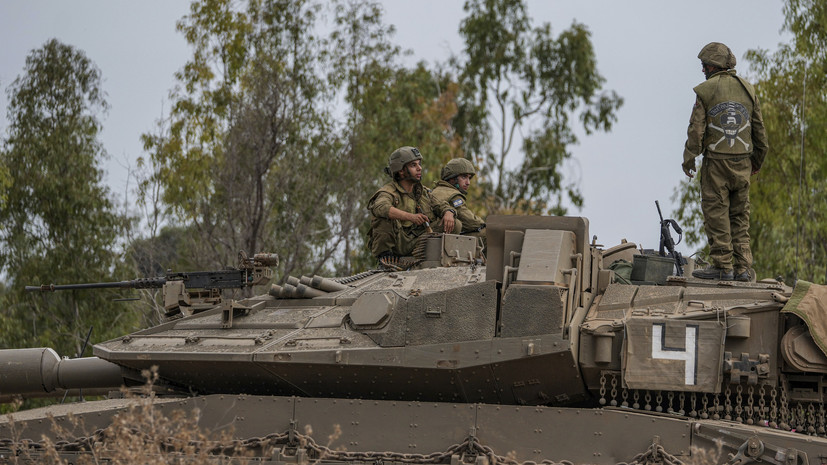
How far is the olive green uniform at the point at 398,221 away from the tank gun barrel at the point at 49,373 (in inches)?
129

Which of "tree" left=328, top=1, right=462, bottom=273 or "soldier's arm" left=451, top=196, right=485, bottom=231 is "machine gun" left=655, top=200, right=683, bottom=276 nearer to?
"soldier's arm" left=451, top=196, right=485, bottom=231

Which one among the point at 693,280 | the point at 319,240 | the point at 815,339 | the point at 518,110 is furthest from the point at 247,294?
the point at 518,110

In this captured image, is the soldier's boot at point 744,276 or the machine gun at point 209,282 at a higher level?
the soldier's boot at point 744,276

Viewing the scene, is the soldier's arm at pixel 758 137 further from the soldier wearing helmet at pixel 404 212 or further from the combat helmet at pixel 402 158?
the combat helmet at pixel 402 158

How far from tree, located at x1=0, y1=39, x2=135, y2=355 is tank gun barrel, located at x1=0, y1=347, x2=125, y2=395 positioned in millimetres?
14804

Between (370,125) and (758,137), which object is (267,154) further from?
(758,137)

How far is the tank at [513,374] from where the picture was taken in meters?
11.0

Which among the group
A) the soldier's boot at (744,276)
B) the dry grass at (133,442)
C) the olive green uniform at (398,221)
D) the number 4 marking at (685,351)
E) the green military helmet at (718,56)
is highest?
the green military helmet at (718,56)

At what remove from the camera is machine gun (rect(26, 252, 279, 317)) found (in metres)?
13.7

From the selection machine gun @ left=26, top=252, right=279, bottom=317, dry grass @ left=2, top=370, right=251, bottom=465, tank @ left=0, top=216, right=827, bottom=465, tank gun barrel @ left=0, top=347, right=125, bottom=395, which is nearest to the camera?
dry grass @ left=2, top=370, right=251, bottom=465

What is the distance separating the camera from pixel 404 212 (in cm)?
1445

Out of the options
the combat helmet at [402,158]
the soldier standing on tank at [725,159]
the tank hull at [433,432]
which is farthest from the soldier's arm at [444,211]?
the tank hull at [433,432]

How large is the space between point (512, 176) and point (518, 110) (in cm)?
241

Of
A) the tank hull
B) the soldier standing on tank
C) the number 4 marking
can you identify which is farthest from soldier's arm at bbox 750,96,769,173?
the tank hull
